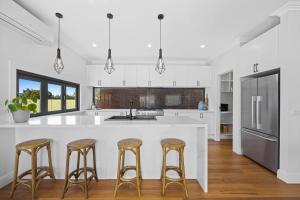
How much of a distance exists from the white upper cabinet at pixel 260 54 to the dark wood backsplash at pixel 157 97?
7.19ft

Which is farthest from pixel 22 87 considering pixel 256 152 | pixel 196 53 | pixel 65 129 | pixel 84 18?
pixel 256 152

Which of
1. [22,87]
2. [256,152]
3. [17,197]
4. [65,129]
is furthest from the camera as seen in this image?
[256,152]

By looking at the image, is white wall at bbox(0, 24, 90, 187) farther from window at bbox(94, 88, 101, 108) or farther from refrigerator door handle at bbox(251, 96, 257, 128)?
refrigerator door handle at bbox(251, 96, 257, 128)

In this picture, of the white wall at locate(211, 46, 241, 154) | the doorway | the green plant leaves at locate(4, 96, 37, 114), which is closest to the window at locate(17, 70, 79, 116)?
the green plant leaves at locate(4, 96, 37, 114)

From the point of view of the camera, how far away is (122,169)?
2486 millimetres

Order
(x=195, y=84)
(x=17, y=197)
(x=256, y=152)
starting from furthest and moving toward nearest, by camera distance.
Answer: (x=195, y=84), (x=256, y=152), (x=17, y=197)

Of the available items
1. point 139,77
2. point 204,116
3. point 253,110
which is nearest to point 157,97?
point 139,77

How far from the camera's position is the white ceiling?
246cm

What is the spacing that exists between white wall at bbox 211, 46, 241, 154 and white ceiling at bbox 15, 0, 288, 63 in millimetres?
364

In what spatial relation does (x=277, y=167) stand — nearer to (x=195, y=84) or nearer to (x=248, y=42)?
(x=248, y=42)

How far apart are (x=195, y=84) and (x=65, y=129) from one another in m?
4.19

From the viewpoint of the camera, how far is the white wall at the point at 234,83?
3980 mm

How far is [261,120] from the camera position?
315 centimetres

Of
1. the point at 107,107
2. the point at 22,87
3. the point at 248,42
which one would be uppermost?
the point at 248,42
